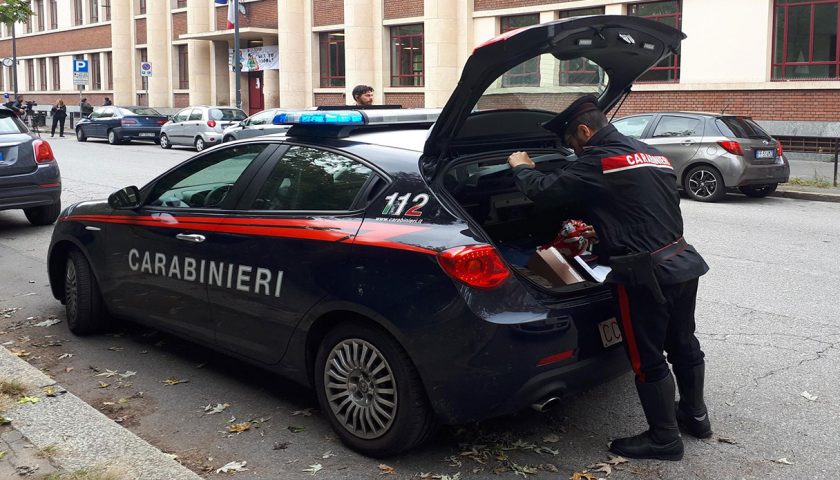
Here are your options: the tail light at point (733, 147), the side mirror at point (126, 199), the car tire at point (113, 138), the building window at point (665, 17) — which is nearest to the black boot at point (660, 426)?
the side mirror at point (126, 199)

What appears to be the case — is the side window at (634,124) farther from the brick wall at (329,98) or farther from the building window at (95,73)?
the building window at (95,73)

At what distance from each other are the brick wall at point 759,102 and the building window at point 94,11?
3799 cm

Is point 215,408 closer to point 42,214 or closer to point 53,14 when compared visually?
point 42,214

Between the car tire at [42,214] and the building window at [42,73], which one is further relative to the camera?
the building window at [42,73]

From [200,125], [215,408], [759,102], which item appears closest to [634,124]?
[759,102]

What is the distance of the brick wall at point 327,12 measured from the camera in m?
34.5

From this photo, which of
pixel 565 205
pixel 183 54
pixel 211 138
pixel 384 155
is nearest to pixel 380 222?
pixel 384 155

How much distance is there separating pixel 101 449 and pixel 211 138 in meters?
25.2

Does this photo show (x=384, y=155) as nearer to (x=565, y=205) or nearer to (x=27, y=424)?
(x=565, y=205)

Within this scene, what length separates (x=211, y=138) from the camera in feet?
92.8

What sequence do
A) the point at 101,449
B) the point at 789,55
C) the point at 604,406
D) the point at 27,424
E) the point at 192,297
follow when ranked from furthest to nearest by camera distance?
the point at 789,55
the point at 192,297
the point at 604,406
the point at 27,424
the point at 101,449

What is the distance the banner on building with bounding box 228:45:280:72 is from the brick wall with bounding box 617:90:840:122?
722 inches

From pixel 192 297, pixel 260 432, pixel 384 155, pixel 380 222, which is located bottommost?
pixel 260 432

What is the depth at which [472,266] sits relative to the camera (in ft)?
12.6
